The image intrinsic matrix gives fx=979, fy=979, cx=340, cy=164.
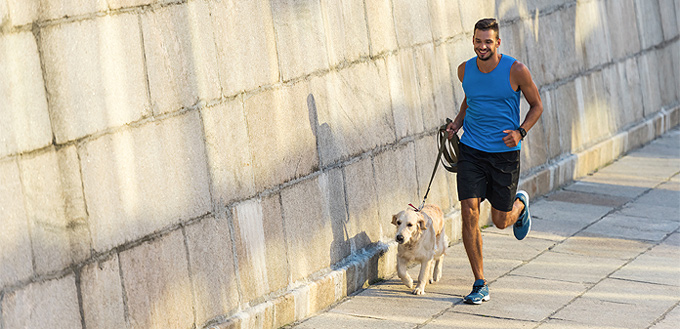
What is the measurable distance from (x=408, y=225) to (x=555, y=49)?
14.8 feet

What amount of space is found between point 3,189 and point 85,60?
0.79 meters

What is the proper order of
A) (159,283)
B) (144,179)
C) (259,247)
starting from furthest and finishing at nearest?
(259,247) → (159,283) → (144,179)

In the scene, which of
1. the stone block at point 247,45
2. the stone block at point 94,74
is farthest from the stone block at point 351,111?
the stone block at point 94,74

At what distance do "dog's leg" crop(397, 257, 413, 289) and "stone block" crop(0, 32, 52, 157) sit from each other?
119 inches

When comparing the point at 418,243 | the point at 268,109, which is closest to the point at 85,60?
the point at 268,109

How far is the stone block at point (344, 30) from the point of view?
6.73 m

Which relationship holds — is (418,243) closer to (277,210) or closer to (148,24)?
(277,210)

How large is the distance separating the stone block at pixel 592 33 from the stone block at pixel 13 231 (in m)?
7.75

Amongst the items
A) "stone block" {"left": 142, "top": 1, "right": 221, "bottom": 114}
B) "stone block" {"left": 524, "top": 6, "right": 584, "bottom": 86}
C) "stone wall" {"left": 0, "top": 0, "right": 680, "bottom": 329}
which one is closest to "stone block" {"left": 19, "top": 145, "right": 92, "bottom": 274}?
"stone wall" {"left": 0, "top": 0, "right": 680, "bottom": 329}

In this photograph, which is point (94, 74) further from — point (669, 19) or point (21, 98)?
point (669, 19)

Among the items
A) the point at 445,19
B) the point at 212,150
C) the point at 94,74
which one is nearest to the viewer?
the point at 94,74

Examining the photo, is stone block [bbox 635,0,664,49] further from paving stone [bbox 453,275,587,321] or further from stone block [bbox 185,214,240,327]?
stone block [bbox 185,214,240,327]

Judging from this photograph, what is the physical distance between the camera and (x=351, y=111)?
7.00 m

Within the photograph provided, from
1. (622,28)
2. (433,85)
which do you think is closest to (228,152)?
(433,85)
